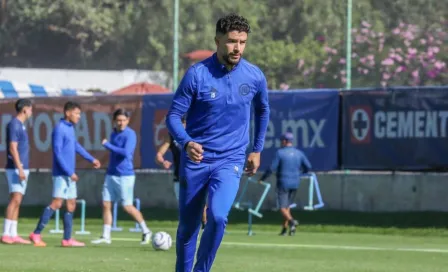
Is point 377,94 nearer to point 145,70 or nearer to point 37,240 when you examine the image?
point 37,240

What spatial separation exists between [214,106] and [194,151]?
44 centimetres

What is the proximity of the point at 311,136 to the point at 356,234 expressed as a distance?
2611mm

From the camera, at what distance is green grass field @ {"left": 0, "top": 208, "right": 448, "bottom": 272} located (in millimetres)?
15945

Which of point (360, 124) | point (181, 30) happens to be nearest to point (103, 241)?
point (360, 124)

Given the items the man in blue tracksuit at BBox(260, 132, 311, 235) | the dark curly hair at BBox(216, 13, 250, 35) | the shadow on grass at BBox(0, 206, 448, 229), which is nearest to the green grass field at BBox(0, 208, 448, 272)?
the shadow on grass at BBox(0, 206, 448, 229)

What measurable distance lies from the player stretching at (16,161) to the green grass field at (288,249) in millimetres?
595

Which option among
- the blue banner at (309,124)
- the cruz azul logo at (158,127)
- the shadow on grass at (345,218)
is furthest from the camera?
the cruz azul logo at (158,127)

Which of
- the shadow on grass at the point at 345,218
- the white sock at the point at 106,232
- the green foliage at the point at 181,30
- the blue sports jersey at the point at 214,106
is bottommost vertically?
the shadow on grass at the point at 345,218

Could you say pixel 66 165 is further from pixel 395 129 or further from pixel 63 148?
pixel 395 129

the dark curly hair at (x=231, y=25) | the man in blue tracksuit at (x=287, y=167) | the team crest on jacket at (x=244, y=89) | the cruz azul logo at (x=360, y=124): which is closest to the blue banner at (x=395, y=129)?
the cruz azul logo at (x=360, y=124)

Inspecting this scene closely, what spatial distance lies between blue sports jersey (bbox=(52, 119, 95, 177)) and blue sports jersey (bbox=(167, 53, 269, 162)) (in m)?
8.08

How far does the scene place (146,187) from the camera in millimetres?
28141

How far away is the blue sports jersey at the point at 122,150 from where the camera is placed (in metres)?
20.0

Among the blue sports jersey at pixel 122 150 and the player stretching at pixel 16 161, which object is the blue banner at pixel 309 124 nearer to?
the blue sports jersey at pixel 122 150
